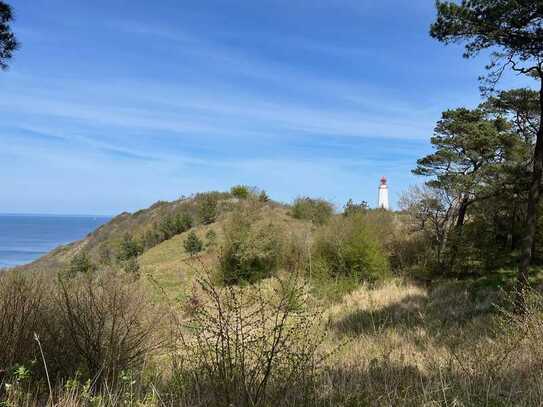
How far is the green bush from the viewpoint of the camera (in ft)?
52.3

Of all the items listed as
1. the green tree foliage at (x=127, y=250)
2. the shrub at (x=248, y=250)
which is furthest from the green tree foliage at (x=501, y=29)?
the green tree foliage at (x=127, y=250)

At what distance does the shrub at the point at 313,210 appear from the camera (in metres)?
23.1

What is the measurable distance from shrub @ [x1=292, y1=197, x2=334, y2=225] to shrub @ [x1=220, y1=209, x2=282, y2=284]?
4.31 meters

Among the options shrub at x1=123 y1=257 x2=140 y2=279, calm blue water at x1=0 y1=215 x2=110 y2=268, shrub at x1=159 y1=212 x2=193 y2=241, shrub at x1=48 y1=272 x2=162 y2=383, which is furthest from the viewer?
calm blue water at x1=0 y1=215 x2=110 y2=268

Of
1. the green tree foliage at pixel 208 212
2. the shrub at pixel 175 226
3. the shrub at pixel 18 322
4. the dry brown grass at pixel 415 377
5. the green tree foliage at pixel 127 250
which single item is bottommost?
the dry brown grass at pixel 415 377

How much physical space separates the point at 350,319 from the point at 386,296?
10.6ft

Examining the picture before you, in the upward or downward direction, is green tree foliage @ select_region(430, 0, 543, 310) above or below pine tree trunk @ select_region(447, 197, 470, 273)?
above

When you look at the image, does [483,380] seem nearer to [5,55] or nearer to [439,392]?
[439,392]

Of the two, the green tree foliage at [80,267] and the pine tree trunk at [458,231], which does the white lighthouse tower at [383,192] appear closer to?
the pine tree trunk at [458,231]

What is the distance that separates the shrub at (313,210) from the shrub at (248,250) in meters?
4.31

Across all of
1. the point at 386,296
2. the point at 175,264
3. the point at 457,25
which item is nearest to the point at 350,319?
the point at 386,296

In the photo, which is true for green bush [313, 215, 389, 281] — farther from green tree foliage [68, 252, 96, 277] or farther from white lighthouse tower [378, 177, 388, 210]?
white lighthouse tower [378, 177, 388, 210]

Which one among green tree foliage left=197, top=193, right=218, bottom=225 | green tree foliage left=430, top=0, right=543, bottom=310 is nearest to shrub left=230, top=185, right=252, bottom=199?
green tree foliage left=197, top=193, right=218, bottom=225

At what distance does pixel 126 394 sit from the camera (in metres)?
3.16
